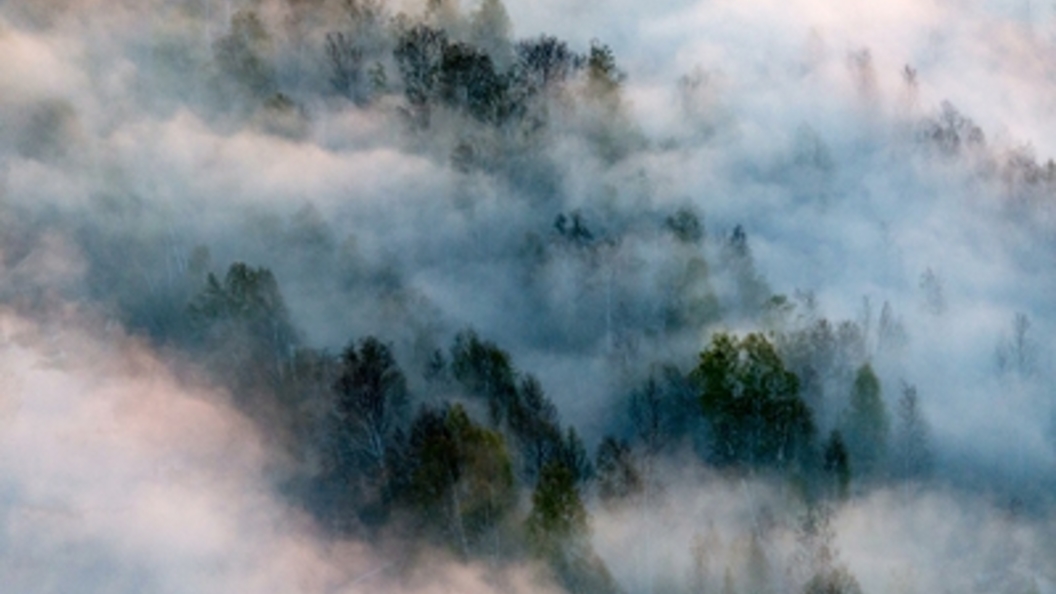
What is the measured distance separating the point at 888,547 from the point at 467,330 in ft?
93.4

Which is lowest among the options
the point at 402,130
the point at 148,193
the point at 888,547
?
the point at 888,547

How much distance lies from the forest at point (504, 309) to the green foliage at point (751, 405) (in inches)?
7.9

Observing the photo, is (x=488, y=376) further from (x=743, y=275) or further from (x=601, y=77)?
(x=601, y=77)

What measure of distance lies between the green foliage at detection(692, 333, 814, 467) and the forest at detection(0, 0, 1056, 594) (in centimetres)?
20

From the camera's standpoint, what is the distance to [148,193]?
7350cm

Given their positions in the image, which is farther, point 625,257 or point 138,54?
point 138,54

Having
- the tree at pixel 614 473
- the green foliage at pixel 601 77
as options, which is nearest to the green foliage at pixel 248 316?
the tree at pixel 614 473

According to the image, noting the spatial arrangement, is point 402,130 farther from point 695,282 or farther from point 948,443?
point 948,443

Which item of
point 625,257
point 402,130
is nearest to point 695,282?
point 625,257

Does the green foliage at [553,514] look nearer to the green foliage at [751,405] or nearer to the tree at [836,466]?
the green foliage at [751,405]

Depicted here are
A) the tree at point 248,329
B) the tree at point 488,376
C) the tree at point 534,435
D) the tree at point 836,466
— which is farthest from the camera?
the tree at point 836,466

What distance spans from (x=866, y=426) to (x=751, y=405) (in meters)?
10.4

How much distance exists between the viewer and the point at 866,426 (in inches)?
2537

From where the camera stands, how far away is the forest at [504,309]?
5438 centimetres
